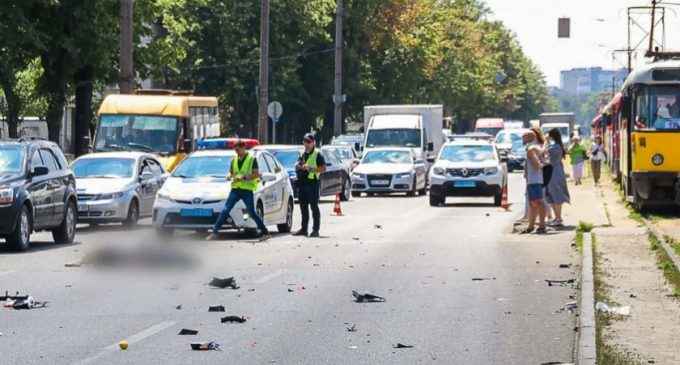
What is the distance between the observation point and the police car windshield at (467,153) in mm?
43500

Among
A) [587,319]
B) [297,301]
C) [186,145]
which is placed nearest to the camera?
[587,319]

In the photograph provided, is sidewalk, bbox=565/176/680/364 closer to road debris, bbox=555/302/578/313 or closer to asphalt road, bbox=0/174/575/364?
road debris, bbox=555/302/578/313

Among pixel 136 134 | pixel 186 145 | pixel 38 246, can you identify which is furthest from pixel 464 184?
pixel 38 246

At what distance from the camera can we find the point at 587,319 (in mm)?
13750

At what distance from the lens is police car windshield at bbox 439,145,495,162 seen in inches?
1713

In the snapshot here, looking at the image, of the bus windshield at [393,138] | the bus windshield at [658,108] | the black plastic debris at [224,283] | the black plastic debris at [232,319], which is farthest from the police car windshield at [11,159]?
the bus windshield at [393,138]

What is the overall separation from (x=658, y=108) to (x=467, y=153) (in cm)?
1091

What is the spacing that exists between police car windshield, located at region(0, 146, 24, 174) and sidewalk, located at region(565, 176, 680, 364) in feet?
26.9

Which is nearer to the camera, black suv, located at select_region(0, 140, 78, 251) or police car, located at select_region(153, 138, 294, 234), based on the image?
black suv, located at select_region(0, 140, 78, 251)

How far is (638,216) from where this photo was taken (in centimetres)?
3341

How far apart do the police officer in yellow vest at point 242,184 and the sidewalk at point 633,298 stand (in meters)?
5.39

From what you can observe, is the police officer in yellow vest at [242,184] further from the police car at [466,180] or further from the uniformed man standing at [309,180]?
the police car at [466,180]

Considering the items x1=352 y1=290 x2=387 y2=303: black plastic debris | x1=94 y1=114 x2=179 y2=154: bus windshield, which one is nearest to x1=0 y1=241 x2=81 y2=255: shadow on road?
x1=352 y1=290 x2=387 y2=303: black plastic debris

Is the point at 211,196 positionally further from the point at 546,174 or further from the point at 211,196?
the point at 546,174
